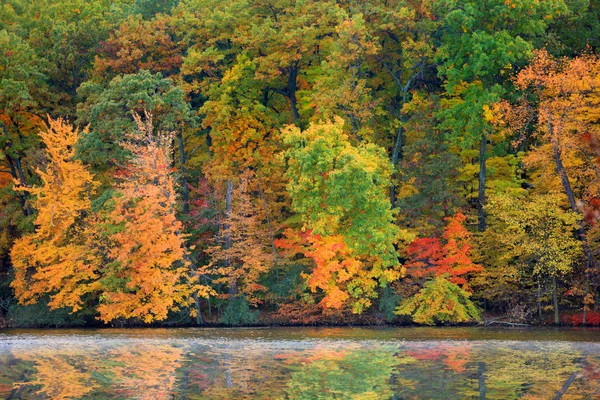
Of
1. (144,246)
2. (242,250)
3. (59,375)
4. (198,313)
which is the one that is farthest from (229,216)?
(59,375)

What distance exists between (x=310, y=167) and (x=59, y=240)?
1364cm

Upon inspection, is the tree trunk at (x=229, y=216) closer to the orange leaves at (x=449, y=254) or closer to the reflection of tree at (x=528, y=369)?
the orange leaves at (x=449, y=254)

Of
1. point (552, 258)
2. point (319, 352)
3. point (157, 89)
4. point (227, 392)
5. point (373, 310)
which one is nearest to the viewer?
point (227, 392)

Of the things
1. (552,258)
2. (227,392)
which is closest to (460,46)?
(552,258)

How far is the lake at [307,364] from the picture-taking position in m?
25.6

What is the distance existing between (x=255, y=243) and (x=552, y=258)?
15.0 meters

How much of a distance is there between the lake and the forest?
4043 millimetres

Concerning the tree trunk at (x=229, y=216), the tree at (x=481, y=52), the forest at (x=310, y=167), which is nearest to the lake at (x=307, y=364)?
the forest at (x=310, y=167)

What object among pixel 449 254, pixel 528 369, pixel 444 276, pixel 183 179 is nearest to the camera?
pixel 528 369

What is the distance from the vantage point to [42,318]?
49.6m

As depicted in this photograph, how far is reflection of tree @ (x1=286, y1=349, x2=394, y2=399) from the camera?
82.9 feet

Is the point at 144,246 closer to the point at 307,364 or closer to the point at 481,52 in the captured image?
the point at 307,364

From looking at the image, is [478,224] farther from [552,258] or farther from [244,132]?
[244,132]

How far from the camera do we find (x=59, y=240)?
163 feet
